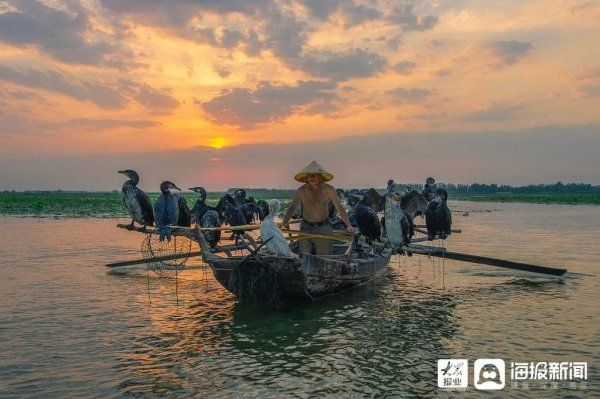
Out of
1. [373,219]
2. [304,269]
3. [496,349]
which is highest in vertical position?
[373,219]

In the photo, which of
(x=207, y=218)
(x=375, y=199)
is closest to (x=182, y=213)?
(x=207, y=218)

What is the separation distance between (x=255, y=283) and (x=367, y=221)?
4.07 m

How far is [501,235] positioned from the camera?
33.5 meters

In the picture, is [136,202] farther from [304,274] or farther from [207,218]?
[304,274]

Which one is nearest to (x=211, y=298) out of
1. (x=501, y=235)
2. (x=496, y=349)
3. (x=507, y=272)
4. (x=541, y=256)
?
(x=496, y=349)

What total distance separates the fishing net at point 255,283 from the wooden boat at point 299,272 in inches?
2.3

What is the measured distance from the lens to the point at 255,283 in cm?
1075

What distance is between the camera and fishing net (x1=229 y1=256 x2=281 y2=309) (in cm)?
1052

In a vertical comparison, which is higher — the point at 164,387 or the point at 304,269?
the point at 304,269

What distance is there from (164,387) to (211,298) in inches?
232

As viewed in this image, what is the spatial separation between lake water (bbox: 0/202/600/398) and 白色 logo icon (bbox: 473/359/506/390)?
0.28m

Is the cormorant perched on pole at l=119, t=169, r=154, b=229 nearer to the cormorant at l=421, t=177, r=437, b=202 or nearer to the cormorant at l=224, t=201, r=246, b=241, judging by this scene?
the cormorant at l=224, t=201, r=246, b=241

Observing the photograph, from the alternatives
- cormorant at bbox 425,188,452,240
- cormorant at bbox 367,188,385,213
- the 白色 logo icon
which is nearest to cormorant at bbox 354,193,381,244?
cormorant at bbox 367,188,385,213

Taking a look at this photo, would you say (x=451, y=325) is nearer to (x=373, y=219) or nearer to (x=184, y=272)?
(x=373, y=219)
